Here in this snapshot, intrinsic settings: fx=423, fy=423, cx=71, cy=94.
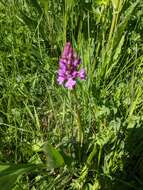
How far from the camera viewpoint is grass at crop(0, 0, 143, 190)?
1441mm

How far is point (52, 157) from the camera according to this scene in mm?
1276

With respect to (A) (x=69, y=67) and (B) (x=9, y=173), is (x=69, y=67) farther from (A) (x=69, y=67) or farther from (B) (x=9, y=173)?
(B) (x=9, y=173)

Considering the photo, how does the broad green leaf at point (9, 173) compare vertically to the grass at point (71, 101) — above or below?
below

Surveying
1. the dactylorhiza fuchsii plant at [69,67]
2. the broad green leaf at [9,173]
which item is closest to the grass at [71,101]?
the broad green leaf at [9,173]

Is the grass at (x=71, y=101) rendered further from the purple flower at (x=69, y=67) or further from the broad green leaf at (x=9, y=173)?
the purple flower at (x=69, y=67)

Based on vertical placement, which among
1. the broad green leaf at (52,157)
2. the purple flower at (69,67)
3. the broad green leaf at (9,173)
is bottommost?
the broad green leaf at (9,173)

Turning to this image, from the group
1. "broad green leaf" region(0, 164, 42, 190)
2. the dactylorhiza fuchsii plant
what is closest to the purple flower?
the dactylorhiza fuchsii plant

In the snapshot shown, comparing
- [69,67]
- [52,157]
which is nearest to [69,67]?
[69,67]

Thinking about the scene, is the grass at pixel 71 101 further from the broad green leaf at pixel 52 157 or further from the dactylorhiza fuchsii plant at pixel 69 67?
the dactylorhiza fuchsii plant at pixel 69 67

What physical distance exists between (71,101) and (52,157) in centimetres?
36

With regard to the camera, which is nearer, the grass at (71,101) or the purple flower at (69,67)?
the purple flower at (69,67)

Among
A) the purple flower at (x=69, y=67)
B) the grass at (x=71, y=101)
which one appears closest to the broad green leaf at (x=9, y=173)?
the grass at (x=71, y=101)

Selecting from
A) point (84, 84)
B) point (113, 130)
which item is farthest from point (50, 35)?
point (113, 130)

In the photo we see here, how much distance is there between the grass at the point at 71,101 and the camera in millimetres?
1441
